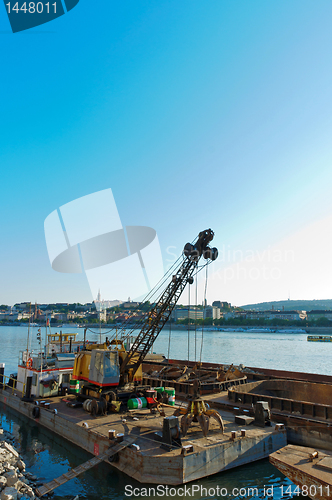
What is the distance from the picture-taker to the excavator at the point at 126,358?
19.2m

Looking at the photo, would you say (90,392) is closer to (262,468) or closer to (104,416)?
(104,416)

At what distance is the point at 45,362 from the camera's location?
26.6 metres

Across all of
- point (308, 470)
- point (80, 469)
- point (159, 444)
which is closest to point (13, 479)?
point (80, 469)

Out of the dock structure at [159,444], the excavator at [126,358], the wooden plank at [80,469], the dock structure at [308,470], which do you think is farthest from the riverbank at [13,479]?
the dock structure at [308,470]

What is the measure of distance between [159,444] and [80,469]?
327 centimetres

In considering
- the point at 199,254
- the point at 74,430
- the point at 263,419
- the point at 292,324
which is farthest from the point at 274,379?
the point at 292,324

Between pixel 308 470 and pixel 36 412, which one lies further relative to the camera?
pixel 36 412

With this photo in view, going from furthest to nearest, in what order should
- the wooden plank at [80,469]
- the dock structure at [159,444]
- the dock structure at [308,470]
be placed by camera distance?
1. the wooden plank at [80,469]
2. the dock structure at [159,444]
3. the dock structure at [308,470]

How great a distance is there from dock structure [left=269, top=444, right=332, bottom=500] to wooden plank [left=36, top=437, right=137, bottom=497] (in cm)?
604

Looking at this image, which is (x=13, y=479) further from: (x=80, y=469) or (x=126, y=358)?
(x=126, y=358)

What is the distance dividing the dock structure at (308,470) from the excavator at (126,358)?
10438 millimetres

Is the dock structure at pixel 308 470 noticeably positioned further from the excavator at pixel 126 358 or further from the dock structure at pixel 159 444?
the excavator at pixel 126 358

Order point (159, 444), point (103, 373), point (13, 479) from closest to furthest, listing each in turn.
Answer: point (13, 479)
point (159, 444)
point (103, 373)

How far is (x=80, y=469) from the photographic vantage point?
12695 millimetres
